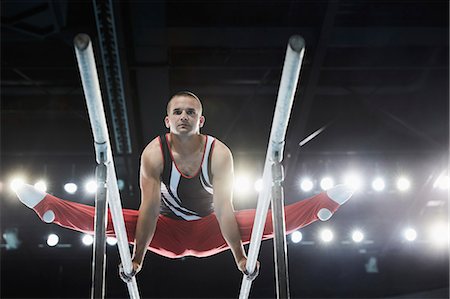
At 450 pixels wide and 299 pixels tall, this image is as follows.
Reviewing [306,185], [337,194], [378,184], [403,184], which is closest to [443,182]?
[403,184]

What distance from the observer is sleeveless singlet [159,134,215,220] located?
3.85 meters

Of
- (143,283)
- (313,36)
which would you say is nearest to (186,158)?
(313,36)

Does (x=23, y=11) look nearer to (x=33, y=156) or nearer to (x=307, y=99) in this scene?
(x=33, y=156)

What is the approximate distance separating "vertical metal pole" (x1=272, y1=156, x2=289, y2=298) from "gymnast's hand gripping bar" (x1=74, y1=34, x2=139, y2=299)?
0.88 metres

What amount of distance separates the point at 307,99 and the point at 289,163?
3.57ft

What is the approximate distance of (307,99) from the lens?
7109 millimetres

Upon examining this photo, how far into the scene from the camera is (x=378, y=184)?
8547 millimetres

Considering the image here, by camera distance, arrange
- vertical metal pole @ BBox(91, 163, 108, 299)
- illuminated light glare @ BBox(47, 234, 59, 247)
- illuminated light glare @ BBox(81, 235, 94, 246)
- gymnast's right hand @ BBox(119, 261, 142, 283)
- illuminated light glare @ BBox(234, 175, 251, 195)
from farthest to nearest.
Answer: illuminated light glare @ BBox(81, 235, 94, 246)
illuminated light glare @ BBox(47, 234, 59, 247)
illuminated light glare @ BBox(234, 175, 251, 195)
gymnast's right hand @ BBox(119, 261, 142, 283)
vertical metal pole @ BBox(91, 163, 108, 299)

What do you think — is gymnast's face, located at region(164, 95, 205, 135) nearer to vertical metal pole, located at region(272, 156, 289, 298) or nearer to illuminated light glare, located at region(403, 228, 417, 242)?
vertical metal pole, located at region(272, 156, 289, 298)

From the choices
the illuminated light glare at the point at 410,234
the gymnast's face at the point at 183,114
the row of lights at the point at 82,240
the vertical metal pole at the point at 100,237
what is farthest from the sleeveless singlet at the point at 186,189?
the illuminated light glare at the point at 410,234

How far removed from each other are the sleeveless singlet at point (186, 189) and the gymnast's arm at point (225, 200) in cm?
7

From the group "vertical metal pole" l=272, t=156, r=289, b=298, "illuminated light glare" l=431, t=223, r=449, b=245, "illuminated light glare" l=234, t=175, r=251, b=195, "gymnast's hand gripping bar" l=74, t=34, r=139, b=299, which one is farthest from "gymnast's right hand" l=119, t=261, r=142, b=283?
"illuminated light glare" l=431, t=223, r=449, b=245

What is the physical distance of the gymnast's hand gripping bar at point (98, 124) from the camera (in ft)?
6.90

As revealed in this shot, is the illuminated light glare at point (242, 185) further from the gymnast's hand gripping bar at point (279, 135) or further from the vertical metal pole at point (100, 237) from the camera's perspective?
the vertical metal pole at point (100, 237)
